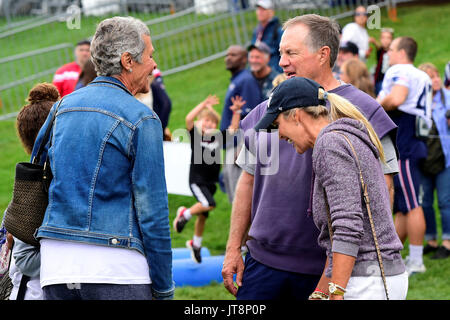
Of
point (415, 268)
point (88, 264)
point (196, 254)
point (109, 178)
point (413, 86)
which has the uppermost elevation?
point (109, 178)

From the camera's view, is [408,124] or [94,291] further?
[408,124]

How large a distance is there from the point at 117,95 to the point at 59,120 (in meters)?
0.27

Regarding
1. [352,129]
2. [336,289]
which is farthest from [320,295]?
[352,129]

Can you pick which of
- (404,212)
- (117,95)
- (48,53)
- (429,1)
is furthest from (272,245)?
(429,1)

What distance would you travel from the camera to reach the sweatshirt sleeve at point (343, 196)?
2.96 meters

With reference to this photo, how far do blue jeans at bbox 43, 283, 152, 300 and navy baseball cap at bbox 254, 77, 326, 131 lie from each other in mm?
958

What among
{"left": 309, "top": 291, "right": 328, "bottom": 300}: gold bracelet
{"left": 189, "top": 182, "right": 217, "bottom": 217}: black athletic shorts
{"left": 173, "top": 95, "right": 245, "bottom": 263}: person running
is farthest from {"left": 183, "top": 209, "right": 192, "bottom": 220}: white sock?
{"left": 309, "top": 291, "right": 328, "bottom": 300}: gold bracelet

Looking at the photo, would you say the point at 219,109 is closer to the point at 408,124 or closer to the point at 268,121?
the point at 408,124

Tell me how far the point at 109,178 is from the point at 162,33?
12.7 metres

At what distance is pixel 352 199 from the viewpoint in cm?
296

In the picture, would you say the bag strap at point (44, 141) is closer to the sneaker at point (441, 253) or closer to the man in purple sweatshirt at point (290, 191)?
the man in purple sweatshirt at point (290, 191)

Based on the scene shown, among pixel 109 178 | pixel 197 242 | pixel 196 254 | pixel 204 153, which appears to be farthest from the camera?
pixel 204 153

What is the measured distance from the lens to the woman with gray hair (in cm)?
307
